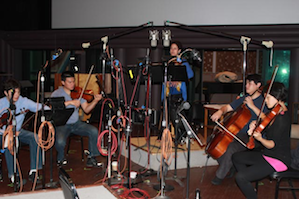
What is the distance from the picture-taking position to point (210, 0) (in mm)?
6152

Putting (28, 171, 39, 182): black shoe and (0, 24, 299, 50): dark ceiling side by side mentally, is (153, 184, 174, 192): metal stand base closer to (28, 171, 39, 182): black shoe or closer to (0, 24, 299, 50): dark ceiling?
(28, 171, 39, 182): black shoe

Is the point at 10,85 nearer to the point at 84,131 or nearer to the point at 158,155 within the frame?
the point at 84,131

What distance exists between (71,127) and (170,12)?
9.04 feet

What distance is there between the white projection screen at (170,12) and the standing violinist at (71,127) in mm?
2394

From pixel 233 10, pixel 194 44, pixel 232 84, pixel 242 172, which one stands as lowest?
pixel 242 172

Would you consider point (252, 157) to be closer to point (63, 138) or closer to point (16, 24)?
point (63, 138)

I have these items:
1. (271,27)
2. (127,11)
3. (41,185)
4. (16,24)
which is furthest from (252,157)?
(16,24)

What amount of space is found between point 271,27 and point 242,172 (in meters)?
3.26

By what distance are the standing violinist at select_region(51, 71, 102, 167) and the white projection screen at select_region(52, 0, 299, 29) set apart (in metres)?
2.39

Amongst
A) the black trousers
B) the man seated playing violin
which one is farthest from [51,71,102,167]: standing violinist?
the black trousers

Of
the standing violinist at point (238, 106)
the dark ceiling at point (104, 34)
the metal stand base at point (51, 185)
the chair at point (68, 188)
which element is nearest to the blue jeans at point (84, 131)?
the metal stand base at point (51, 185)

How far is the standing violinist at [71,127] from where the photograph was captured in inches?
179

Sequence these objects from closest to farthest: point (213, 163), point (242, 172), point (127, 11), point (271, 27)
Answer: point (242, 172) → point (213, 163) → point (271, 27) → point (127, 11)

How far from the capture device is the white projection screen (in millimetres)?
5852
